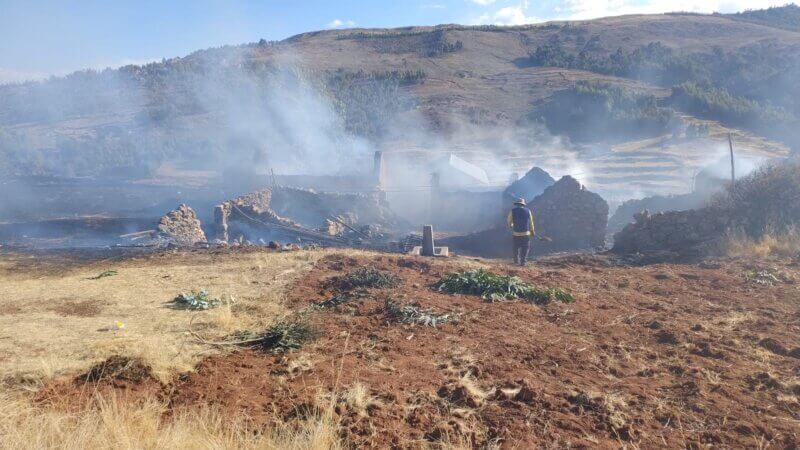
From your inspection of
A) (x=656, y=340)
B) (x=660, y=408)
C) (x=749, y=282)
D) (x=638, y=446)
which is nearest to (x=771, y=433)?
(x=660, y=408)

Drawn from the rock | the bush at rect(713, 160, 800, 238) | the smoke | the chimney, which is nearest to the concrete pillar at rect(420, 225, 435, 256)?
the rock

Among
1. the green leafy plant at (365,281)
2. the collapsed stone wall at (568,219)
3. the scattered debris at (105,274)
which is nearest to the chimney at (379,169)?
the collapsed stone wall at (568,219)

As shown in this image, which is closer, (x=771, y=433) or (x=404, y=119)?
(x=771, y=433)

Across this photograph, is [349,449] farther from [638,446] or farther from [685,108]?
[685,108]

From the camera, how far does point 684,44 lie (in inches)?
2404

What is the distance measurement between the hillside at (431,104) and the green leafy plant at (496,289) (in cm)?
2287

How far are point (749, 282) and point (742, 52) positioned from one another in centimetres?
5736

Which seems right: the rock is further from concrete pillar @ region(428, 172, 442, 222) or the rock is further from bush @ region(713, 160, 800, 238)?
bush @ region(713, 160, 800, 238)

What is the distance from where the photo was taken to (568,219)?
15.0 m

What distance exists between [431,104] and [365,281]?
42776 mm

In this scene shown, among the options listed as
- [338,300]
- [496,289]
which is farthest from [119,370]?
[496,289]

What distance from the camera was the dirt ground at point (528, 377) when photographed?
3684 mm

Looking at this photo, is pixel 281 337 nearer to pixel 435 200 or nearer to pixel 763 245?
pixel 763 245

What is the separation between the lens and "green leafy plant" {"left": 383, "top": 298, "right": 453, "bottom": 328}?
19.5 feet
